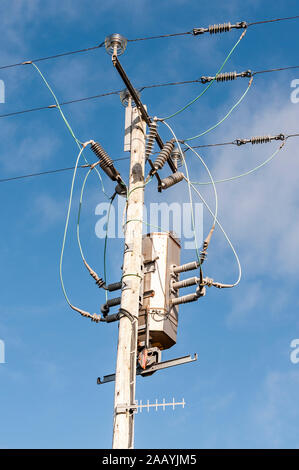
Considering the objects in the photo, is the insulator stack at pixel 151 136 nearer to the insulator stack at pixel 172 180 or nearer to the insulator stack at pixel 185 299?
the insulator stack at pixel 172 180

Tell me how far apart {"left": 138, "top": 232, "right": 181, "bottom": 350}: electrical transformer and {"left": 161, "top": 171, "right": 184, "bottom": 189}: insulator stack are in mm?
1083

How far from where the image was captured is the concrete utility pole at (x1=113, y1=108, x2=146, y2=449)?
9.27 metres

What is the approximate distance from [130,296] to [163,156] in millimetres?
2337

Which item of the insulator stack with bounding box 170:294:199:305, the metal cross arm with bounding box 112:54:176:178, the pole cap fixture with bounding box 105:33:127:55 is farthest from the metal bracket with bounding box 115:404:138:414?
the pole cap fixture with bounding box 105:33:127:55

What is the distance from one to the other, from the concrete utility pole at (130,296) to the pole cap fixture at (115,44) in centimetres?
102

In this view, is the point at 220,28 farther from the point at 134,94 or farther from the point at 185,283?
the point at 185,283

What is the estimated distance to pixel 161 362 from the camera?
35.6 ft

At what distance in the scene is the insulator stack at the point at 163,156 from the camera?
11258 millimetres

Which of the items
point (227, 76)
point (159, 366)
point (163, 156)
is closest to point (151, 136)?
point (163, 156)

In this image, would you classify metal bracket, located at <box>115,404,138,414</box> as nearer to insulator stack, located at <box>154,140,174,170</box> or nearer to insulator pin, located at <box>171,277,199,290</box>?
insulator pin, located at <box>171,277,199,290</box>

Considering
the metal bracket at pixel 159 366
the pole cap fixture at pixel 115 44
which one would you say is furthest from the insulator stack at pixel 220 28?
the metal bracket at pixel 159 366

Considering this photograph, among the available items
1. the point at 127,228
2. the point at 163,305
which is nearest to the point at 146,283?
the point at 163,305
